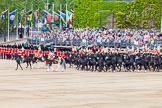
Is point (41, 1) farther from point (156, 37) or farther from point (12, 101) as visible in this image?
point (12, 101)

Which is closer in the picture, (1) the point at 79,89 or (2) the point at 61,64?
(1) the point at 79,89

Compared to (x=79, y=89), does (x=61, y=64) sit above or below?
above

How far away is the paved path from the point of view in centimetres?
3774

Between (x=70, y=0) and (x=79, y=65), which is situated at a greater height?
(x=70, y=0)

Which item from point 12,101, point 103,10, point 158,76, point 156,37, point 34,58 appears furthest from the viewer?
point 103,10

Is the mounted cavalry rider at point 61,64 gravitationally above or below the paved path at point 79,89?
above

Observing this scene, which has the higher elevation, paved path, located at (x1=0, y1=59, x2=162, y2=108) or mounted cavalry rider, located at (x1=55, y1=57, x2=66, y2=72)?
mounted cavalry rider, located at (x1=55, y1=57, x2=66, y2=72)

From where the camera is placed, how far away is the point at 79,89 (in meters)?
44.9

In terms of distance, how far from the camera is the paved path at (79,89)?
37.7 metres

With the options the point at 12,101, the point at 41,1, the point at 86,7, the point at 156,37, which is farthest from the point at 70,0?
the point at 12,101

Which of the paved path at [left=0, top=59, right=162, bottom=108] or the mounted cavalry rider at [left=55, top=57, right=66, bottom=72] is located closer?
the paved path at [left=0, top=59, right=162, bottom=108]

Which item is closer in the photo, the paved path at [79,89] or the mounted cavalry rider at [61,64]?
the paved path at [79,89]

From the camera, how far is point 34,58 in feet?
210

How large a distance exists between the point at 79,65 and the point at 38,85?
629 inches
